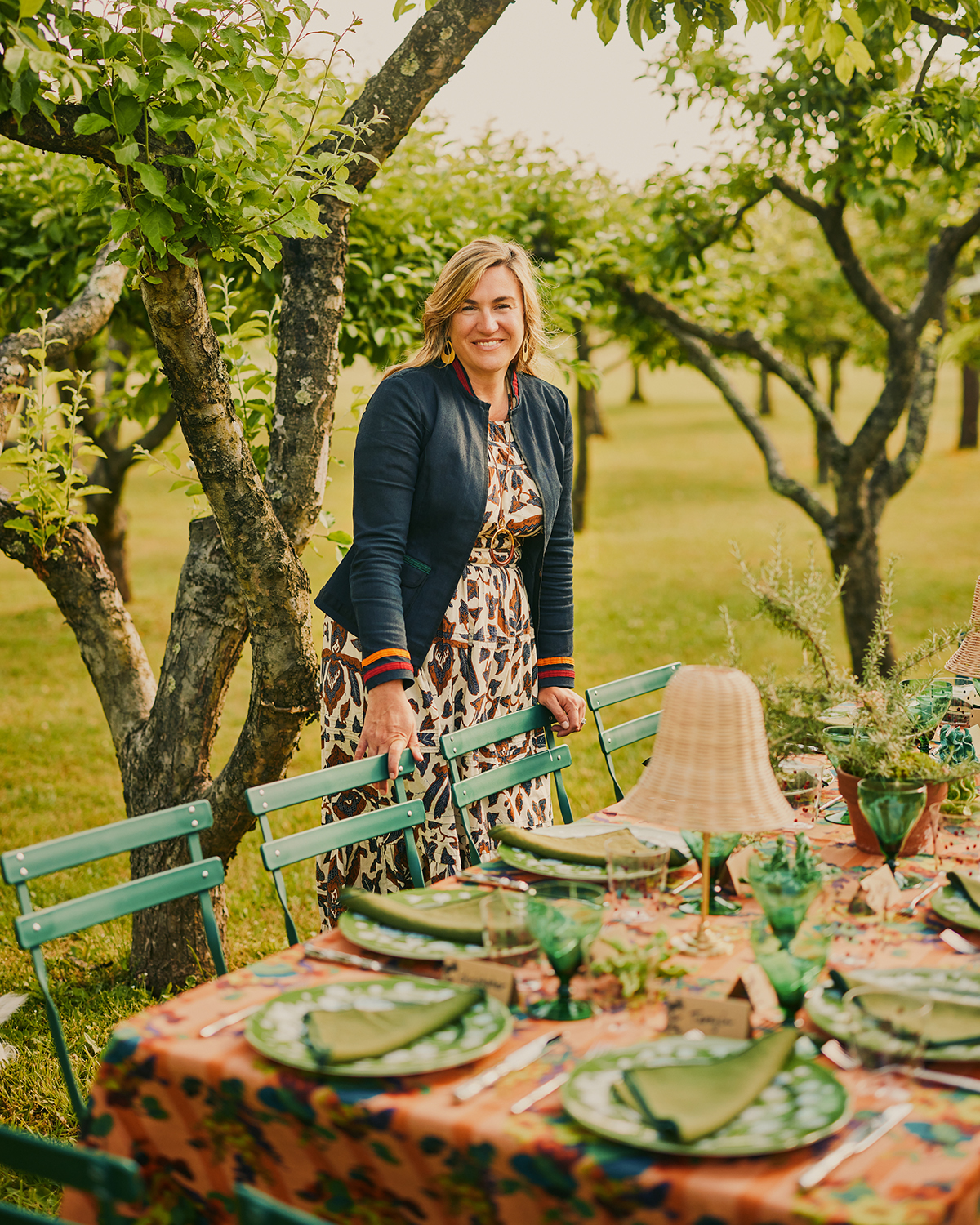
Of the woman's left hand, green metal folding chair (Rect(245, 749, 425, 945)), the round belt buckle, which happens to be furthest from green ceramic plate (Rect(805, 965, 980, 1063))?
the round belt buckle

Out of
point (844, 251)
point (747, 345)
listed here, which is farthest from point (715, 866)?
point (747, 345)

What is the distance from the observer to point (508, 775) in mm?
2924

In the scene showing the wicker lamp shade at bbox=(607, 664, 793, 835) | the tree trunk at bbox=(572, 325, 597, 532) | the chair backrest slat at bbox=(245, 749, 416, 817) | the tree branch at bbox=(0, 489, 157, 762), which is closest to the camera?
the wicker lamp shade at bbox=(607, 664, 793, 835)

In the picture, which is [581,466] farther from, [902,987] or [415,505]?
[902,987]

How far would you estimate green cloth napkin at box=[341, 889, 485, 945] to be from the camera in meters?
1.93

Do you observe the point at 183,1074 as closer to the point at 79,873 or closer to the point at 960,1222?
the point at 960,1222

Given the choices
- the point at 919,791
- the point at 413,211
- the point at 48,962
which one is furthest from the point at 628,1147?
the point at 413,211

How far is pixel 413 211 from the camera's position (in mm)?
4965

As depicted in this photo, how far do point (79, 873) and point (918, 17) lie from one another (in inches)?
200

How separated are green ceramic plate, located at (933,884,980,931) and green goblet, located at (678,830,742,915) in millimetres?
346

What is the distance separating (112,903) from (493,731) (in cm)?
112

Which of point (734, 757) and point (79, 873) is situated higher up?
point (734, 757)

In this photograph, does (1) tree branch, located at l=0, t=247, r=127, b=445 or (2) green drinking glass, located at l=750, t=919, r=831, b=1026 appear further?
(1) tree branch, located at l=0, t=247, r=127, b=445

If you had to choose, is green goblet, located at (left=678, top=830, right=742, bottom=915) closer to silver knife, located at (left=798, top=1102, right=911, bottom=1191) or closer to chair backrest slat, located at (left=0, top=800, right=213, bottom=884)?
silver knife, located at (left=798, top=1102, right=911, bottom=1191)
